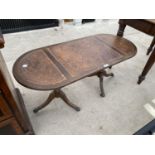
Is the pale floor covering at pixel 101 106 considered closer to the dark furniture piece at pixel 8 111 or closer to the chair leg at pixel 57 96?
the chair leg at pixel 57 96

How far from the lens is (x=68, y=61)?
1173 mm

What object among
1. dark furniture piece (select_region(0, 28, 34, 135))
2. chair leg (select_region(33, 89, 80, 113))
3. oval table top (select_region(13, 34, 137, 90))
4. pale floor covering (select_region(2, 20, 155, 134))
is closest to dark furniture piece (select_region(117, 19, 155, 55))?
oval table top (select_region(13, 34, 137, 90))

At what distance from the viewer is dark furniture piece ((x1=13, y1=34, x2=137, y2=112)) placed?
0.99 metres

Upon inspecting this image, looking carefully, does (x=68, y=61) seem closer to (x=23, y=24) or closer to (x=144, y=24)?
(x=144, y=24)

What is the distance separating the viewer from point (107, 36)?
1561 mm

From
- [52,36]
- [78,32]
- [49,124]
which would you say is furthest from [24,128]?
[78,32]

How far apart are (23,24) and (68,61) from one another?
198 centimetres

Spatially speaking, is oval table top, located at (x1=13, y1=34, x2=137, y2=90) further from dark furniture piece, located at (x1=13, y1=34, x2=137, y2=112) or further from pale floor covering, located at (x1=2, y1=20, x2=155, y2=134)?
pale floor covering, located at (x1=2, y1=20, x2=155, y2=134)

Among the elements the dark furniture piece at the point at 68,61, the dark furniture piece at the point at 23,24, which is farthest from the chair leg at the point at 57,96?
the dark furniture piece at the point at 23,24

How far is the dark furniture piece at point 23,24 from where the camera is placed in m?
2.54

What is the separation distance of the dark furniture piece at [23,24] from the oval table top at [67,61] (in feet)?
5.55

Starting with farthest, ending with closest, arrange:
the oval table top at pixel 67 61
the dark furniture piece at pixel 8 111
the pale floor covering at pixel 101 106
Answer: the pale floor covering at pixel 101 106 → the oval table top at pixel 67 61 → the dark furniture piece at pixel 8 111

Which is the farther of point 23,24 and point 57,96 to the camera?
point 23,24

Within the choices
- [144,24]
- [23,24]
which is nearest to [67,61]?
[144,24]
